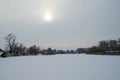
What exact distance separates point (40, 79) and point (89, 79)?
1.67 meters

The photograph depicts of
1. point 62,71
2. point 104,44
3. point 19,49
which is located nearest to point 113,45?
point 104,44

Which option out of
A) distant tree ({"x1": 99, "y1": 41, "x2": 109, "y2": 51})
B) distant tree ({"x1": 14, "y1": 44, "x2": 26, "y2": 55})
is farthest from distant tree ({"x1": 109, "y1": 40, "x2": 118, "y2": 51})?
distant tree ({"x1": 14, "y1": 44, "x2": 26, "y2": 55})

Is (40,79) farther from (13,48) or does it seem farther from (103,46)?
(103,46)

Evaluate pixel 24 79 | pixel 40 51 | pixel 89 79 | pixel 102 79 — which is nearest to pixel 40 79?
pixel 24 79

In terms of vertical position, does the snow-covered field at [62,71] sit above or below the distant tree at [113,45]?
below

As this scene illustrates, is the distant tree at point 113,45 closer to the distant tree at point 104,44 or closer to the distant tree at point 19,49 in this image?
the distant tree at point 104,44

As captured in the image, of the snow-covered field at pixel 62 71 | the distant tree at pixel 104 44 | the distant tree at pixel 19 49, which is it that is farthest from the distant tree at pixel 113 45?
the snow-covered field at pixel 62 71

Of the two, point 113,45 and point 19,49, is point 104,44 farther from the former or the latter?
point 19,49

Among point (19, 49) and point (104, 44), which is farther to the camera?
point (104, 44)

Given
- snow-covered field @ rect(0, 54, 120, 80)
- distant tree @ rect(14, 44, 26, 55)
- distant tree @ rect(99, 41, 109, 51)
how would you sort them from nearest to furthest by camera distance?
snow-covered field @ rect(0, 54, 120, 80)
distant tree @ rect(14, 44, 26, 55)
distant tree @ rect(99, 41, 109, 51)

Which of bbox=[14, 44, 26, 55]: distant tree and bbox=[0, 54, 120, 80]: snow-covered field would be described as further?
bbox=[14, 44, 26, 55]: distant tree

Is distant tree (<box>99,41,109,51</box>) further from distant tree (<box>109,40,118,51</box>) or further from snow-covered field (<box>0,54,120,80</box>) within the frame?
snow-covered field (<box>0,54,120,80</box>)

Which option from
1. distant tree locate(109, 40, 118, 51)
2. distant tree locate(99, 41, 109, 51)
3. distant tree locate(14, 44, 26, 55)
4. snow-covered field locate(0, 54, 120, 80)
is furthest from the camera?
distant tree locate(99, 41, 109, 51)

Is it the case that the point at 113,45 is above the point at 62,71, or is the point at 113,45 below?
above
